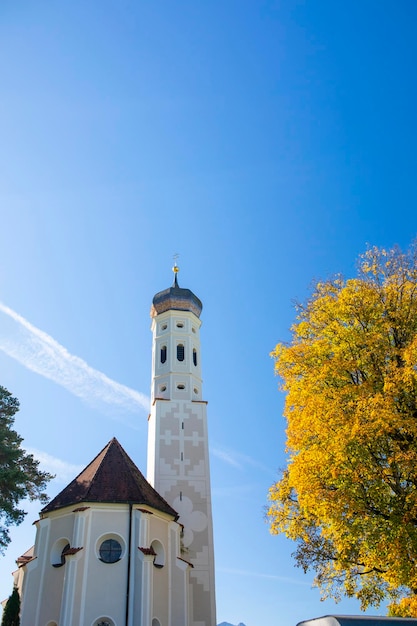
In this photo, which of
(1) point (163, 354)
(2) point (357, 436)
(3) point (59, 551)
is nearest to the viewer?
(2) point (357, 436)

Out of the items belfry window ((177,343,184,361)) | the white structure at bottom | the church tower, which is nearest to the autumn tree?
the white structure at bottom

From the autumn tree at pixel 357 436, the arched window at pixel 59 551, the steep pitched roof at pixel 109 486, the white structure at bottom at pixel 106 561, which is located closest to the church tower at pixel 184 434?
the steep pitched roof at pixel 109 486

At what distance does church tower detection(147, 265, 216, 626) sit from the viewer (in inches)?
1039

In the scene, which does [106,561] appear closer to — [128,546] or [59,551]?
[128,546]

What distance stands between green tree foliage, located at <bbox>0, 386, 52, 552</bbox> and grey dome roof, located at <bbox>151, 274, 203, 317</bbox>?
15.2 m

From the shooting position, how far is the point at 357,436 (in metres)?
12.4

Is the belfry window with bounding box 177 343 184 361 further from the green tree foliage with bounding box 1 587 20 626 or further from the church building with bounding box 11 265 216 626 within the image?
the green tree foliage with bounding box 1 587 20 626

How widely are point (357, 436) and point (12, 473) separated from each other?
12977 mm

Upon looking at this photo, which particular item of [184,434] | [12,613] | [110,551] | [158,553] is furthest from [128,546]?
[184,434]

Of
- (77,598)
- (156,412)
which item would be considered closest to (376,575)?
(77,598)

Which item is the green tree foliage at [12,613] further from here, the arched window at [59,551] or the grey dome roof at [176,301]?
the grey dome roof at [176,301]

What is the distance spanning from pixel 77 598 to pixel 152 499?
5.55 meters

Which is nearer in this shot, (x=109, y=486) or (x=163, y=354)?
(x=109, y=486)

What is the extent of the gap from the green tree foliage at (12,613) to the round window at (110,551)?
3.34 m
